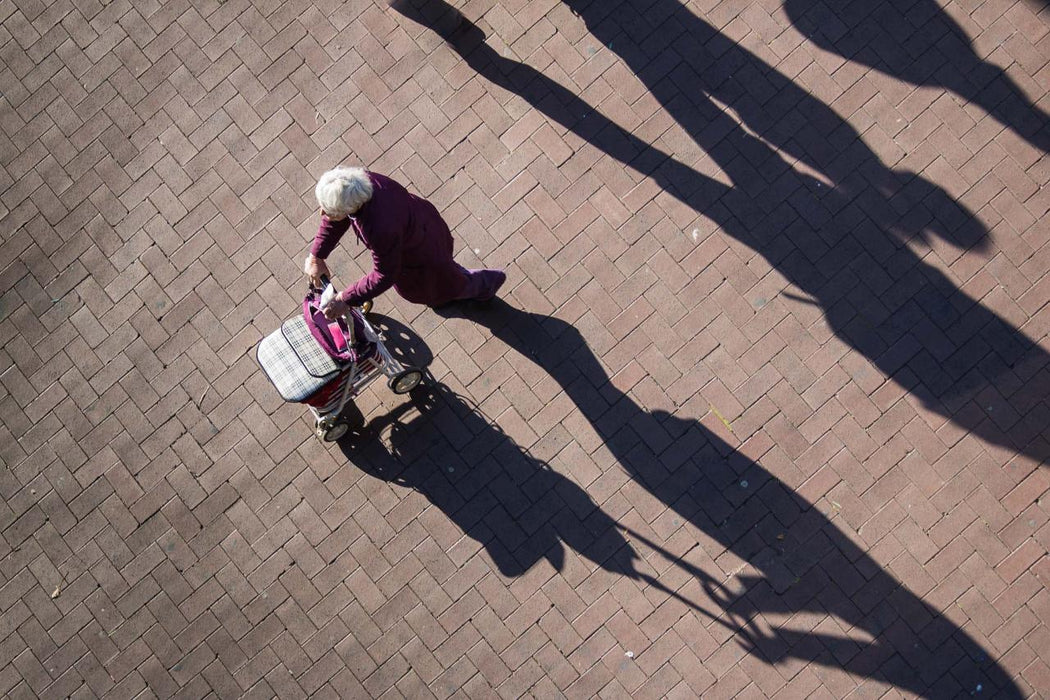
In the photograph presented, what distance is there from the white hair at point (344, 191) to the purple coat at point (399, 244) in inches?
3.7

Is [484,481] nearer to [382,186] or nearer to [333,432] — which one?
[333,432]

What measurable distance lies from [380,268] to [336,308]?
1.24 feet

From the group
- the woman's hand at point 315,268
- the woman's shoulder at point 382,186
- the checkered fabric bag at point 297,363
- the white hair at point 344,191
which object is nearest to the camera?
the white hair at point 344,191

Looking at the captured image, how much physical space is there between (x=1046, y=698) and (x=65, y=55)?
8667mm

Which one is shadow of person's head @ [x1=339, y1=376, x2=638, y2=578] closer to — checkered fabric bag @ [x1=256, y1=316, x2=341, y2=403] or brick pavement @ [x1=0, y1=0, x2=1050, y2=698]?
brick pavement @ [x1=0, y1=0, x2=1050, y2=698]

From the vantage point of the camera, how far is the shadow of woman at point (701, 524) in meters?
5.65

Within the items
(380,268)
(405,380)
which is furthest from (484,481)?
(380,268)

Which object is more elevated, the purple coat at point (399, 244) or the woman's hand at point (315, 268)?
the woman's hand at point (315, 268)

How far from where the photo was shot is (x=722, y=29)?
6309mm

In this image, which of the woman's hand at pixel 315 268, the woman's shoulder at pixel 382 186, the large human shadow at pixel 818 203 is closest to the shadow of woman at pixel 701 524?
the large human shadow at pixel 818 203

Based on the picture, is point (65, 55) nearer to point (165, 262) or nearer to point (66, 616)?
point (165, 262)

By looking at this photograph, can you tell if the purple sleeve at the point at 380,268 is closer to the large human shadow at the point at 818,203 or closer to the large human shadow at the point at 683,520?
the large human shadow at the point at 683,520

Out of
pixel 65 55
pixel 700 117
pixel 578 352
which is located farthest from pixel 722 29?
pixel 65 55

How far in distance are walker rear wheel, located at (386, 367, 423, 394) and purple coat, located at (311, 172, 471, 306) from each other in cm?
56
